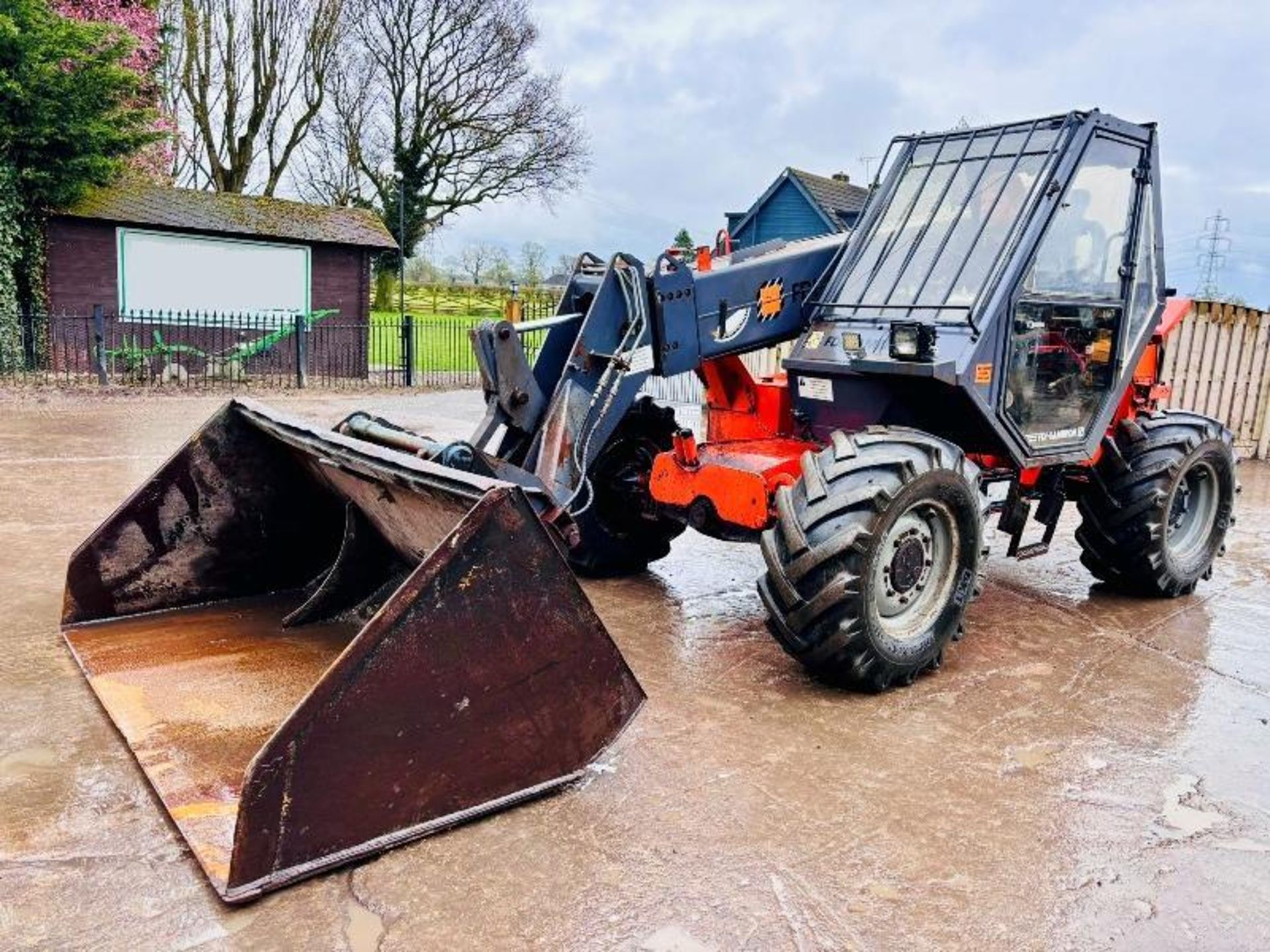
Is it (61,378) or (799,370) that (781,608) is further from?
(61,378)

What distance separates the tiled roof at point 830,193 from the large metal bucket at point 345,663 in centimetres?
2067

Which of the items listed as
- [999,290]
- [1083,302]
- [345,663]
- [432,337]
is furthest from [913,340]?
[432,337]

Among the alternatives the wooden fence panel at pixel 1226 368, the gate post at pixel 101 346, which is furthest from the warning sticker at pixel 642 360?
the gate post at pixel 101 346

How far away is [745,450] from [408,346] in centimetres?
1393

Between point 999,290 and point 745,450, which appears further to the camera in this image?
point 745,450

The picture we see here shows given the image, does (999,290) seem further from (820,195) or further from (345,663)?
(820,195)

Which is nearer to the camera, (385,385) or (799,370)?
(799,370)

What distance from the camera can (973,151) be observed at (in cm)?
505

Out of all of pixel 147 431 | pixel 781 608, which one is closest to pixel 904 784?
pixel 781 608

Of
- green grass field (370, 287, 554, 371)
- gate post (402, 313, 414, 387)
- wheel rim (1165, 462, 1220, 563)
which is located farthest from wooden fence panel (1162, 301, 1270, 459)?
gate post (402, 313, 414, 387)

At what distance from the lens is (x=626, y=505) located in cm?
568

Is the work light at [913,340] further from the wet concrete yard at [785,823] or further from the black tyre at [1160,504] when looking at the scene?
the black tyre at [1160,504]

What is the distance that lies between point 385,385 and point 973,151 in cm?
1400

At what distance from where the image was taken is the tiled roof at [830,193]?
24750 millimetres
